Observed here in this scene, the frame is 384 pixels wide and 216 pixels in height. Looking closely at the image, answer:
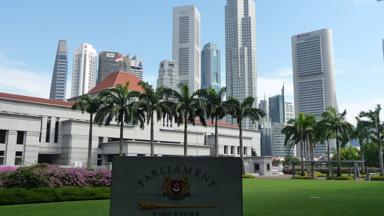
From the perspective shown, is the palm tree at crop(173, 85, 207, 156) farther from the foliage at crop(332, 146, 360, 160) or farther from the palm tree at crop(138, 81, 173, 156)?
the foliage at crop(332, 146, 360, 160)

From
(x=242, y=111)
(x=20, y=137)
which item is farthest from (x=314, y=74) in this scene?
(x=20, y=137)

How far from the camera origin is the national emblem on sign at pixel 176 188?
508 centimetres

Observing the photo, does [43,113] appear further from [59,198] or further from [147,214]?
[147,214]

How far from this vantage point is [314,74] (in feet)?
562

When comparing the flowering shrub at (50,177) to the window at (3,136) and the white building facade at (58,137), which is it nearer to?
the white building facade at (58,137)

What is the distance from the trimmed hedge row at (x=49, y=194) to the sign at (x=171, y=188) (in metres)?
14.3

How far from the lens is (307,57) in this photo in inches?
6905

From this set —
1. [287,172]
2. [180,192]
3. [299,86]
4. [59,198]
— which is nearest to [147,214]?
[180,192]

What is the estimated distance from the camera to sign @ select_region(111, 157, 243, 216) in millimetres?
5078

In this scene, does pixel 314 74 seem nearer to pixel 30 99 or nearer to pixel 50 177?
pixel 30 99

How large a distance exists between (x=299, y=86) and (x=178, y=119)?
139 metres

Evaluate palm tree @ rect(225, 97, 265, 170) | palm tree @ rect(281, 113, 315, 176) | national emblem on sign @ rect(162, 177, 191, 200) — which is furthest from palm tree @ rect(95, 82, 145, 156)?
national emblem on sign @ rect(162, 177, 191, 200)

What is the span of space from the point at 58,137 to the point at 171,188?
61674 mm

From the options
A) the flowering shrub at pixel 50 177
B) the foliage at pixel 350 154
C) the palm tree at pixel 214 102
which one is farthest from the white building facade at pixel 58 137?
the foliage at pixel 350 154
